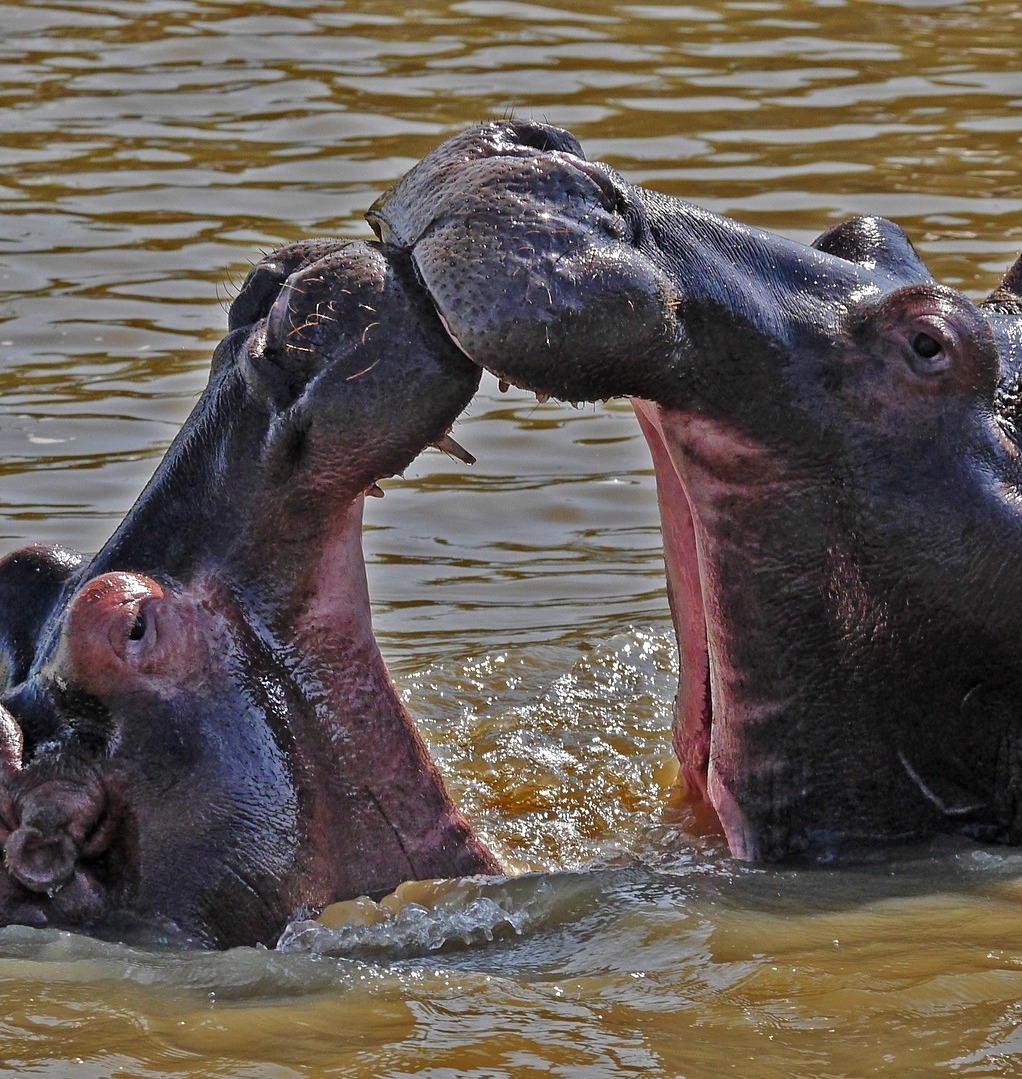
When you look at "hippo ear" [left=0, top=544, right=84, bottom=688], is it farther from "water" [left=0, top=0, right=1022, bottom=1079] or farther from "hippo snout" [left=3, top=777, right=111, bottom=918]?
"water" [left=0, top=0, right=1022, bottom=1079]

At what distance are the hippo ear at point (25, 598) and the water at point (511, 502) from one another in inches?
22.9

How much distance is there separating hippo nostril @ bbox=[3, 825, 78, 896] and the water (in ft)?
0.39

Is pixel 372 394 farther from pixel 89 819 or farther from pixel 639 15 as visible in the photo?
pixel 639 15

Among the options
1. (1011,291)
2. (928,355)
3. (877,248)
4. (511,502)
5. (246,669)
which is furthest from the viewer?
(511,502)

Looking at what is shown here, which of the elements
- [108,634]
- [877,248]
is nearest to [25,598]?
[108,634]

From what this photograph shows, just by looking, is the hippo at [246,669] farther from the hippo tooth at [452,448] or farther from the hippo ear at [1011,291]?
the hippo ear at [1011,291]

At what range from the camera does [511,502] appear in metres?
9.19

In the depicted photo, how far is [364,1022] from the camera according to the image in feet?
14.1

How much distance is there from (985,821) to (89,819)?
1.93m

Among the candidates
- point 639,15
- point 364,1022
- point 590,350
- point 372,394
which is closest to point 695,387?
point 590,350

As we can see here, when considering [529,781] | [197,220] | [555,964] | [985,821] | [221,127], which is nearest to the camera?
[555,964]

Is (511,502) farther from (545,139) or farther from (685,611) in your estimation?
(545,139)

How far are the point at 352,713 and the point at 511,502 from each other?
4.53 meters

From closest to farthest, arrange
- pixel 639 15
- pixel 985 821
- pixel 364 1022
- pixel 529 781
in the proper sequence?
pixel 364 1022, pixel 985 821, pixel 529 781, pixel 639 15
